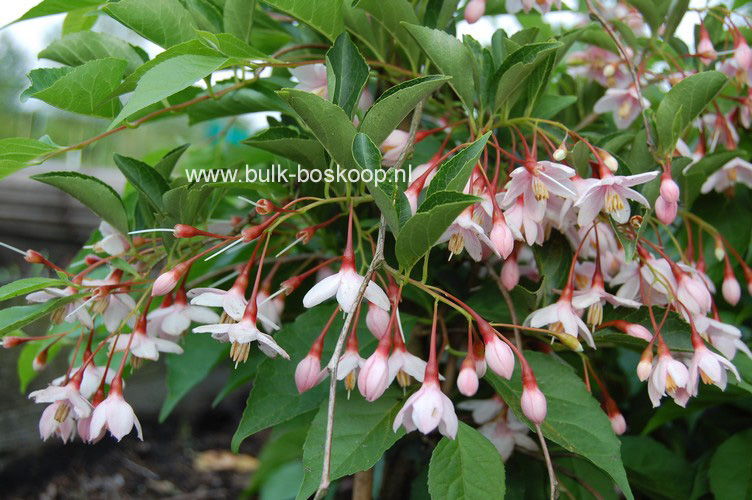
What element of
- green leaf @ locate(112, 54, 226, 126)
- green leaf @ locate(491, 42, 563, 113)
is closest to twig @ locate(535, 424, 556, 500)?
green leaf @ locate(491, 42, 563, 113)

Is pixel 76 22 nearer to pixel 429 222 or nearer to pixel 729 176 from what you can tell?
pixel 429 222

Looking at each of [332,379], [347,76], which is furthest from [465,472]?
[347,76]

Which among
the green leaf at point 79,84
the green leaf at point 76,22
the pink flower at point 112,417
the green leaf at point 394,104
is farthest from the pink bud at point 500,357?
the green leaf at point 76,22

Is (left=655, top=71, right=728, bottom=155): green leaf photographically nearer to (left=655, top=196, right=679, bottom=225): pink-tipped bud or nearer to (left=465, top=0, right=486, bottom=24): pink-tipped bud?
(left=655, top=196, right=679, bottom=225): pink-tipped bud

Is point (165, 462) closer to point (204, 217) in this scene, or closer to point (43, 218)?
point (43, 218)

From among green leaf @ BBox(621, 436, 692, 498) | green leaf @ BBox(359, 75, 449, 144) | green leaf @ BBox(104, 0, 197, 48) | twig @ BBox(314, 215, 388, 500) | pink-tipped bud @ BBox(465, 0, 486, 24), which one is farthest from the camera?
green leaf @ BBox(621, 436, 692, 498)

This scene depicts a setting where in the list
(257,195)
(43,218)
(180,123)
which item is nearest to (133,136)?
(180,123)

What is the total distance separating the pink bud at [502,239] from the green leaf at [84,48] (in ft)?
1.57

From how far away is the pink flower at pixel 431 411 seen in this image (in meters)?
0.58

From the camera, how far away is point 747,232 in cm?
101

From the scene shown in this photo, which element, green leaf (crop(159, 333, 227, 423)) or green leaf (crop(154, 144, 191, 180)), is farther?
green leaf (crop(159, 333, 227, 423))

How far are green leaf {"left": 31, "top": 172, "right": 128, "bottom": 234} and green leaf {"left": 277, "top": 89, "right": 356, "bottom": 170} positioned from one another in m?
0.26

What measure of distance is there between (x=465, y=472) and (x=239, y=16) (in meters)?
0.56

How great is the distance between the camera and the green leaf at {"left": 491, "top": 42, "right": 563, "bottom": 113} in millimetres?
665
